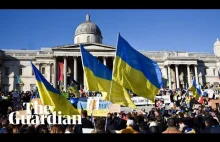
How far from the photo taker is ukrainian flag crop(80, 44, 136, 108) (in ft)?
26.2

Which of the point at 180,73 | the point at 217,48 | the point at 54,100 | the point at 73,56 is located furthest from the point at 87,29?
the point at 54,100

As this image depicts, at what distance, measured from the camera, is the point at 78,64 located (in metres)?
54.4

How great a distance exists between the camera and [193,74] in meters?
58.2

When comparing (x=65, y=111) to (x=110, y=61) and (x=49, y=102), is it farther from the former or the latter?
(x=110, y=61)

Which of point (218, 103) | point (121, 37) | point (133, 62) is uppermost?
point (121, 37)

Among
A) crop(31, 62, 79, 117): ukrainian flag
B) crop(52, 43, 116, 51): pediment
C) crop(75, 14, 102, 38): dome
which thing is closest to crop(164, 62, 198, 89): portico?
crop(52, 43, 116, 51): pediment

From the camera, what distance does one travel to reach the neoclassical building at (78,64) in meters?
51.8

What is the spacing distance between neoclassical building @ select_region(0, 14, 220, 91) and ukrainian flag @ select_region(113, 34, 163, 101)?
42184 mm

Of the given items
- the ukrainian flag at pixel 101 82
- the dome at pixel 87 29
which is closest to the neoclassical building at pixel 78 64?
the dome at pixel 87 29

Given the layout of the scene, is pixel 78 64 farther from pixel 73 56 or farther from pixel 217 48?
pixel 217 48

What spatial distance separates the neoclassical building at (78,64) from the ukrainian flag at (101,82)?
41521mm
